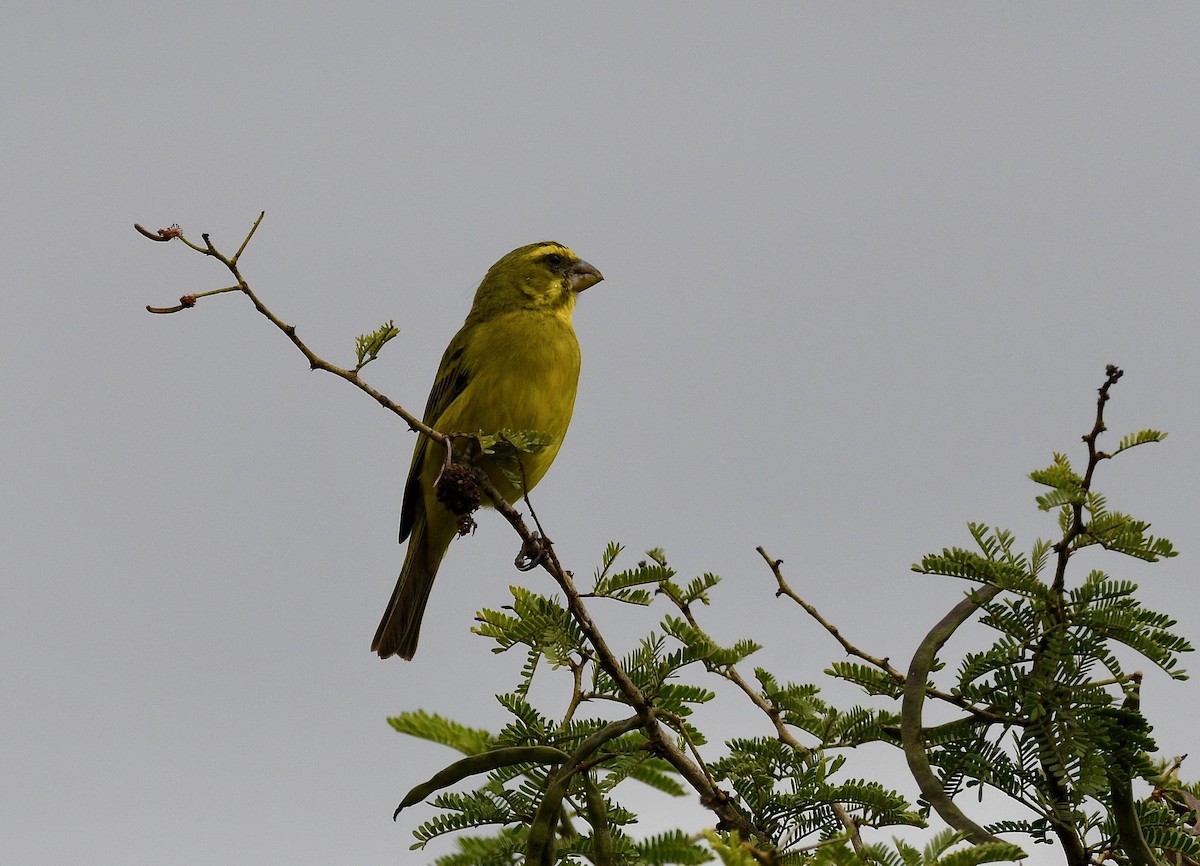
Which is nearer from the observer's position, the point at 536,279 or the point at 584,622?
the point at 584,622

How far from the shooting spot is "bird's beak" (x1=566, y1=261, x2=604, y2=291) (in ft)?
23.2

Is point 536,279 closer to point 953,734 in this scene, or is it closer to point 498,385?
point 498,385

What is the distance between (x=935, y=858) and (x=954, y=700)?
809mm

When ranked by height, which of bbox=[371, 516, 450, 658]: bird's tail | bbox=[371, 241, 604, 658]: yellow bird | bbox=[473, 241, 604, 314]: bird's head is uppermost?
bbox=[473, 241, 604, 314]: bird's head

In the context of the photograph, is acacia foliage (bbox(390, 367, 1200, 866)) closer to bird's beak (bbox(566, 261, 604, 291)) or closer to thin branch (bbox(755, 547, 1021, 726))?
thin branch (bbox(755, 547, 1021, 726))

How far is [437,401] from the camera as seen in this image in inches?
250

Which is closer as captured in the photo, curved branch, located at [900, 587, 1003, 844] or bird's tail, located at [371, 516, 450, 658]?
curved branch, located at [900, 587, 1003, 844]

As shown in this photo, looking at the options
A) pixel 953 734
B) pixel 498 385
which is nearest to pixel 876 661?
pixel 953 734

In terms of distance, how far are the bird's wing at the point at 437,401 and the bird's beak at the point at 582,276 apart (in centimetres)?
67

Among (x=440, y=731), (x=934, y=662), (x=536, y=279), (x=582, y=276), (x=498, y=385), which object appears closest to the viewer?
(x=440, y=731)

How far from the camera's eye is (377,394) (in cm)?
321

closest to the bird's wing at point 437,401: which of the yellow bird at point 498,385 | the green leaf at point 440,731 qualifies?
the yellow bird at point 498,385

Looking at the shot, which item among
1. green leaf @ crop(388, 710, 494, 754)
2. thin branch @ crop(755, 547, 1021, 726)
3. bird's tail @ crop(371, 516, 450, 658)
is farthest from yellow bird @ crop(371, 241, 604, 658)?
green leaf @ crop(388, 710, 494, 754)

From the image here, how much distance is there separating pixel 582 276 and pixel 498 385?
1390 mm
